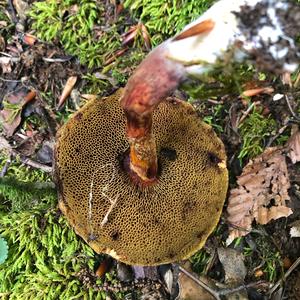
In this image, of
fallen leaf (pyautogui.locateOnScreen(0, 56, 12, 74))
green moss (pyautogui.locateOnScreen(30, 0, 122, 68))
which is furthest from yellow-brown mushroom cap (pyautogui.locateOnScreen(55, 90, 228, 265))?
fallen leaf (pyautogui.locateOnScreen(0, 56, 12, 74))

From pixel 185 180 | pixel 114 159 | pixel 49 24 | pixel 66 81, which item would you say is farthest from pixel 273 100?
pixel 49 24

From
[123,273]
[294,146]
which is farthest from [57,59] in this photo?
[294,146]

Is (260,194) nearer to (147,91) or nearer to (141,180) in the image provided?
(141,180)

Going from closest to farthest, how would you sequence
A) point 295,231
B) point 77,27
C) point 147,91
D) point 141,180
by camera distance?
point 147,91 → point 141,180 → point 295,231 → point 77,27

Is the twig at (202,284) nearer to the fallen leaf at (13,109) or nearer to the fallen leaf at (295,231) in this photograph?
the fallen leaf at (295,231)

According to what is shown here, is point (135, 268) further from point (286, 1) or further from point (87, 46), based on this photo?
point (286, 1)

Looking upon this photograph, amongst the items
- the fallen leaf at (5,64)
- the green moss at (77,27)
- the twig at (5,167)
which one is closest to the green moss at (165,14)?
the green moss at (77,27)
